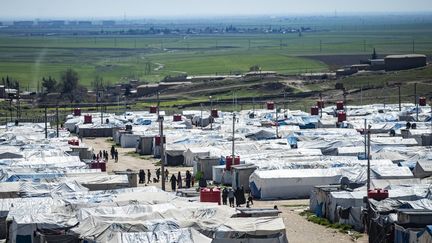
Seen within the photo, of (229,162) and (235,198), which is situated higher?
(229,162)

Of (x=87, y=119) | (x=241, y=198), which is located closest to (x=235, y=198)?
(x=241, y=198)

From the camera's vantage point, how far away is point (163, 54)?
Answer: 132625 millimetres

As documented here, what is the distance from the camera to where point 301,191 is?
26297 millimetres

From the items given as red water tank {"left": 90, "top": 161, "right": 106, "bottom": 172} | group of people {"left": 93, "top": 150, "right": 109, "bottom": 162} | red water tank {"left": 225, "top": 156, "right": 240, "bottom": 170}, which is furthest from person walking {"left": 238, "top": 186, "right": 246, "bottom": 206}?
group of people {"left": 93, "top": 150, "right": 109, "bottom": 162}

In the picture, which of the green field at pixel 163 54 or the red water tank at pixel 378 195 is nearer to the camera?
the red water tank at pixel 378 195

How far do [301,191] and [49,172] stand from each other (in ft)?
20.2

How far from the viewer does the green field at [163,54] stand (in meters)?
98.5

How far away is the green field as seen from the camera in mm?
98500

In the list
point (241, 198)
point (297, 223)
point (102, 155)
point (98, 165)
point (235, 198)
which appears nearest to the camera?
point (297, 223)

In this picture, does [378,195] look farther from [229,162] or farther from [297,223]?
[229,162]

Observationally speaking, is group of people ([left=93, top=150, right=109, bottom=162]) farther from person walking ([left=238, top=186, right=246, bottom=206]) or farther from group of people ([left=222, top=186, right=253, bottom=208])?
person walking ([left=238, top=186, right=246, bottom=206])

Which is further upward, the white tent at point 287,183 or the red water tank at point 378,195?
the red water tank at point 378,195

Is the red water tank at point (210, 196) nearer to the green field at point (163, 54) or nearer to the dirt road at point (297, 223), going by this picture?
the dirt road at point (297, 223)

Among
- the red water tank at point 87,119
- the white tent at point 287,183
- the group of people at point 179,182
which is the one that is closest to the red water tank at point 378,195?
the white tent at point 287,183
